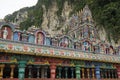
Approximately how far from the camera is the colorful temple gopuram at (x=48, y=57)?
506 inches

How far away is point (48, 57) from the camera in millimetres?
14352

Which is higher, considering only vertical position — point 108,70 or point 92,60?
point 92,60

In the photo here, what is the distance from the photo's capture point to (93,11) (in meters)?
37.8

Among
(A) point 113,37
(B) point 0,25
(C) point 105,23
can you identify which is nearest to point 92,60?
(B) point 0,25

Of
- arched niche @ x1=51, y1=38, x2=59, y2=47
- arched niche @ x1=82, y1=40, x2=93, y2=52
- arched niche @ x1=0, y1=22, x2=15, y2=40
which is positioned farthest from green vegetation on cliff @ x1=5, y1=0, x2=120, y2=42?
arched niche @ x1=0, y1=22, x2=15, y2=40

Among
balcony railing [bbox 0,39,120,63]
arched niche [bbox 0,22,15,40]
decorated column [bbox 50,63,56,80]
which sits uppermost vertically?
arched niche [bbox 0,22,15,40]

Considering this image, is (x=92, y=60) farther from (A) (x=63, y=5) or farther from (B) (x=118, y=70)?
(A) (x=63, y=5)

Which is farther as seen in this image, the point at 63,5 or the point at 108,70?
the point at 63,5

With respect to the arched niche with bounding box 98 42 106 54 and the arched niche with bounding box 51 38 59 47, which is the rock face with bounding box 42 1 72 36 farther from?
the arched niche with bounding box 51 38 59 47

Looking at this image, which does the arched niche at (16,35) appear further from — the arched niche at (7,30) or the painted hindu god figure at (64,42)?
the painted hindu god figure at (64,42)

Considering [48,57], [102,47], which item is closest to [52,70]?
[48,57]

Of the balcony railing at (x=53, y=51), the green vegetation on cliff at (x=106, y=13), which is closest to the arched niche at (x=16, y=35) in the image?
the balcony railing at (x=53, y=51)

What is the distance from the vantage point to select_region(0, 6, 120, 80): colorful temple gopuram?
12859mm

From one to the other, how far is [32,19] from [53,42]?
144 feet
